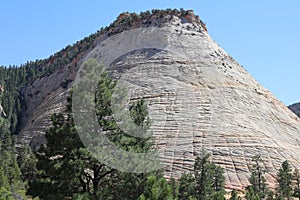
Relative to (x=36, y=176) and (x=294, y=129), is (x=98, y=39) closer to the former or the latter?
(x=294, y=129)

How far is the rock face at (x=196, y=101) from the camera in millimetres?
49031

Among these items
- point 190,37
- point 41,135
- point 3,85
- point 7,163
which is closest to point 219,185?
point 7,163

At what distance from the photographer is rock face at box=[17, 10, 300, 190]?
49031 millimetres

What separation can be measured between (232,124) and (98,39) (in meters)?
39.4

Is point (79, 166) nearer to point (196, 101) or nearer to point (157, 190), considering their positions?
point (157, 190)

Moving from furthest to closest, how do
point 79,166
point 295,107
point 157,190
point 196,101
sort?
1. point 295,107
2. point 196,101
3. point 79,166
4. point 157,190

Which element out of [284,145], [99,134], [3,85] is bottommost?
[99,134]

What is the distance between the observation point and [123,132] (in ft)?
60.3

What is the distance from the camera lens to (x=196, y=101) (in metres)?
58.7

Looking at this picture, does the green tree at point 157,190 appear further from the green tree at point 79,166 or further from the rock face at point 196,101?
the rock face at point 196,101

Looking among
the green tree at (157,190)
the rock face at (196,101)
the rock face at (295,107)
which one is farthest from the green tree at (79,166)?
the rock face at (295,107)

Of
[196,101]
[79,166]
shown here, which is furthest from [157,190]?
[196,101]

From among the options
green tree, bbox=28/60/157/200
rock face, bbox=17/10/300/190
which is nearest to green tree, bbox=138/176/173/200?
green tree, bbox=28/60/157/200

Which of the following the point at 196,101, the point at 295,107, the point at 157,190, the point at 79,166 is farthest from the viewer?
the point at 295,107
